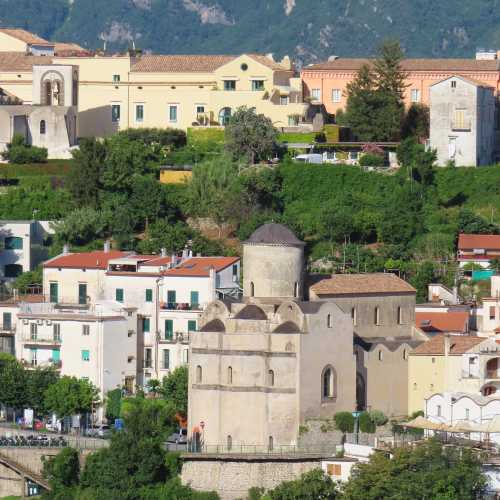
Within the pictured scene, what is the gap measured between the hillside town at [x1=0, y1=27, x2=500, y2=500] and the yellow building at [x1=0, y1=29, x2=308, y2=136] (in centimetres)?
10

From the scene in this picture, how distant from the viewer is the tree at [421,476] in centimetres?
6297

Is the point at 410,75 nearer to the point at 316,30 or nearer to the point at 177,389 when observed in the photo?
the point at 177,389

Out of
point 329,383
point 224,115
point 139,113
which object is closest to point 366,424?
point 329,383

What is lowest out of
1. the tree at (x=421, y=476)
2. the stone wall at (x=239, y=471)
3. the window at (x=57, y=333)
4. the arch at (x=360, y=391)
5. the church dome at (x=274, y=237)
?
the stone wall at (x=239, y=471)

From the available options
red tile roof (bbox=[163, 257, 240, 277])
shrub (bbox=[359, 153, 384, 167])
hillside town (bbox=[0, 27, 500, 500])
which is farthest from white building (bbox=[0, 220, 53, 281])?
shrub (bbox=[359, 153, 384, 167])

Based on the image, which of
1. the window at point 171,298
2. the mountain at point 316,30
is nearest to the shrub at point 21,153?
the window at point 171,298

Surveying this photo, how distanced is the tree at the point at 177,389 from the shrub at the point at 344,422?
5.65 metres

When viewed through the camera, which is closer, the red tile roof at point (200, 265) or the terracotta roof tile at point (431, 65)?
the red tile roof at point (200, 265)

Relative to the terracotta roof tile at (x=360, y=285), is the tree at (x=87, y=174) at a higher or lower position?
higher

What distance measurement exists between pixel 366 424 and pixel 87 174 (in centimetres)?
2432

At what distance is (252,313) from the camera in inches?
2731

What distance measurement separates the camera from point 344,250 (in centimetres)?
8481

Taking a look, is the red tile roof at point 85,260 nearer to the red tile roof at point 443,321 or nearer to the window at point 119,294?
the window at point 119,294

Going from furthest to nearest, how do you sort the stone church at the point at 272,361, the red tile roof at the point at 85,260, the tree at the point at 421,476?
the red tile roof at the point at 85,260 → the stone church at the point at 272,361 → the tree at the point at 421,476
